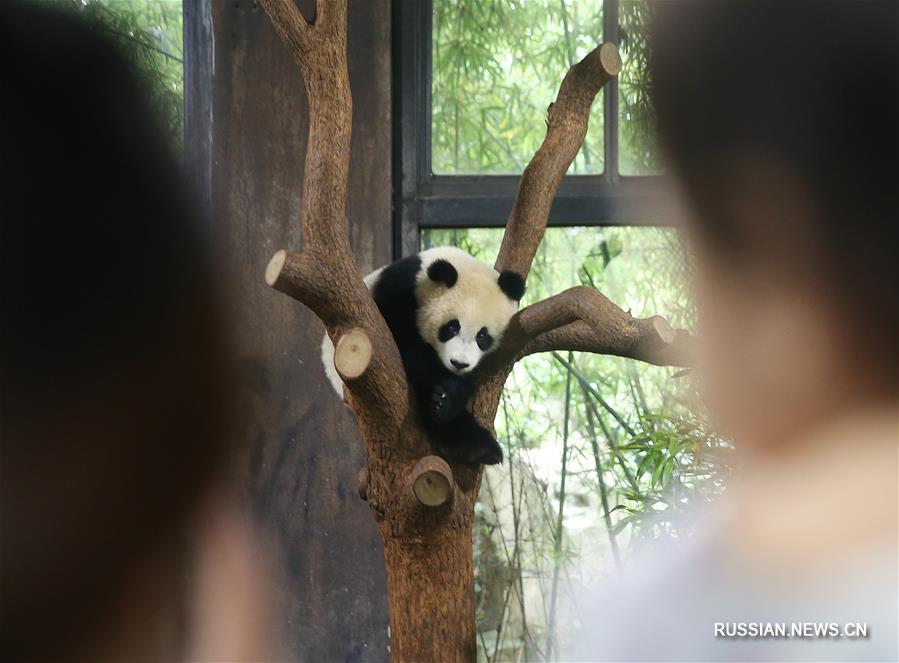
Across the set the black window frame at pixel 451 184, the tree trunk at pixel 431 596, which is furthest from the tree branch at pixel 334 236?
the black window frame at pixel 451 184

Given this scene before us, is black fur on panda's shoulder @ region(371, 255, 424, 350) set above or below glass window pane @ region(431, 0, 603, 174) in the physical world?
below

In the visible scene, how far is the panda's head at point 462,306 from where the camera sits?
6.95 ft

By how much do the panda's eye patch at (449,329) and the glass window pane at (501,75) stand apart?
105 centimetres

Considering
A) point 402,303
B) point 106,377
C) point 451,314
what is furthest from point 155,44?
point 451,314

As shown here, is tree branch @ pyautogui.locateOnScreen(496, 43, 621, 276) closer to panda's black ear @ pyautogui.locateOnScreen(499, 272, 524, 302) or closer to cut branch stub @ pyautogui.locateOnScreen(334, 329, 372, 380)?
panda's black ear @ pyautogui.locateOnScreen(499, 272, 524, 302)

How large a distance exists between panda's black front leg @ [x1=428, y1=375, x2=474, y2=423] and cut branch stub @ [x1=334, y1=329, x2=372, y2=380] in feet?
0.83

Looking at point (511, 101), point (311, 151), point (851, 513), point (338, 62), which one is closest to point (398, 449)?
point (311, 151)

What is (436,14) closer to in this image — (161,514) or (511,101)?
(511,101)

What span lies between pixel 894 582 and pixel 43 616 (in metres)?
2.70

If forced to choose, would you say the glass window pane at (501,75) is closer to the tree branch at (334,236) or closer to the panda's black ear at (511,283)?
the panda's black ear at (511,283)

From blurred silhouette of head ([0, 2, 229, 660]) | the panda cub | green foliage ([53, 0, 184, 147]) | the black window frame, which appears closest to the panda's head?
the panda cub

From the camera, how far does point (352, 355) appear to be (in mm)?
1686

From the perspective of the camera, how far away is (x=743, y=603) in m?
3.01

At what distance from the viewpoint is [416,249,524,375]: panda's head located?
2117 millimetres
